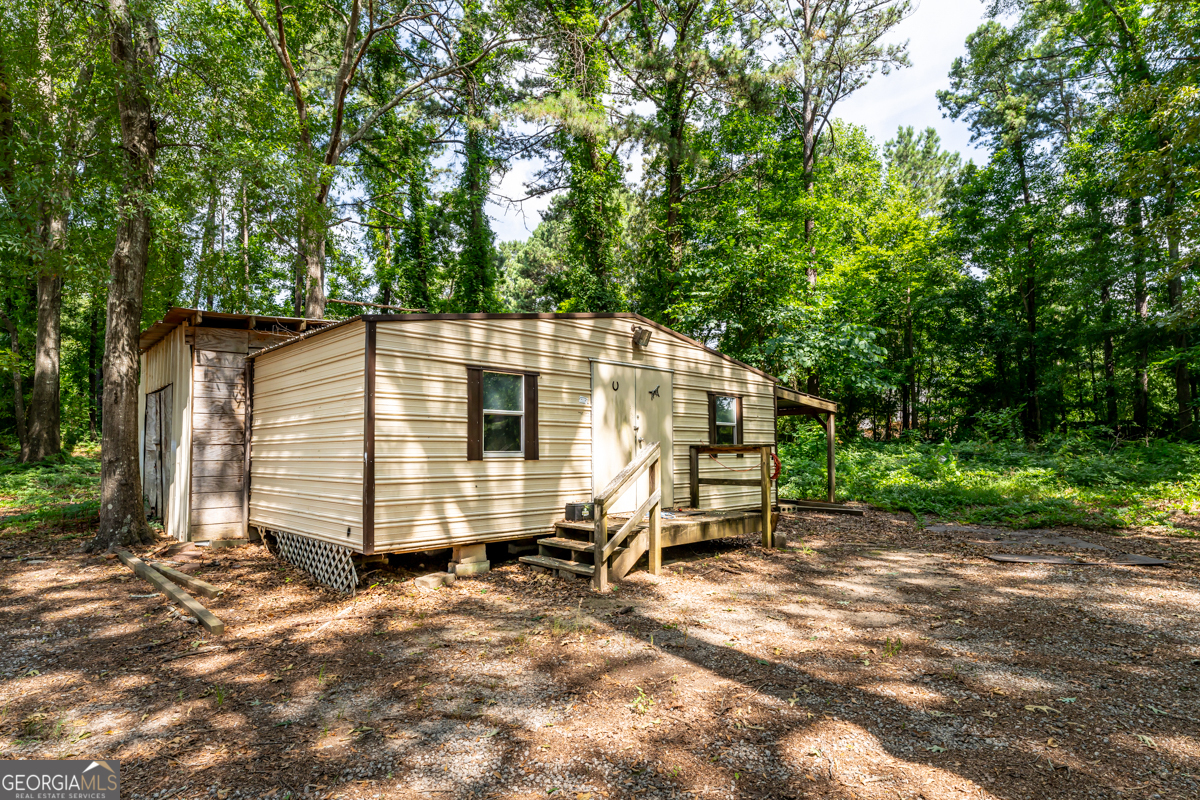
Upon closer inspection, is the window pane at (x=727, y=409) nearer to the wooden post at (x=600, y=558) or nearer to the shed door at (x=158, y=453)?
the wooden post at (x=600, y=558)

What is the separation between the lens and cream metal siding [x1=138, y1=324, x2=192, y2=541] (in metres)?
8.19

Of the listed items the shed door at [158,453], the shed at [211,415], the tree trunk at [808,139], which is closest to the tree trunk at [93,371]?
the shed door at [158,453]

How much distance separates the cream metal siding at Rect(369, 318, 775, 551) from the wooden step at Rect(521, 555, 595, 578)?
1.11 feet

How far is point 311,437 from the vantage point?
6977 millimetres

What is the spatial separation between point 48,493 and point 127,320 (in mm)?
7591

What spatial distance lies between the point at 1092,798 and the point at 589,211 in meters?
17.3

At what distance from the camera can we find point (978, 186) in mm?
21172

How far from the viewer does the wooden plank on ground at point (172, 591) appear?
4930 millimetres

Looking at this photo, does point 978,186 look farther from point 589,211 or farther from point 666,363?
point 666,363

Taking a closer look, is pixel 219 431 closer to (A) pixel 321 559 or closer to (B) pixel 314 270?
(A) pixel 321 559

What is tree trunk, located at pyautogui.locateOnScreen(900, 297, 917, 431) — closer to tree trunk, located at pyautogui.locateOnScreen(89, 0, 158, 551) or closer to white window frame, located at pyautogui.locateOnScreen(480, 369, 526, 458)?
white window frame, located at pyautogui.locateOnScreen(480, 369, 526, 458)

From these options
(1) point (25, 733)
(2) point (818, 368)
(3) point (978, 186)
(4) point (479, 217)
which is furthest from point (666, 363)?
(3) point (978, 186)

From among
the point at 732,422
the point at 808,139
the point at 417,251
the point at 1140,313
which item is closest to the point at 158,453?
the point at 732,422

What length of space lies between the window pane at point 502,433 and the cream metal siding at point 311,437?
4.91 feet
